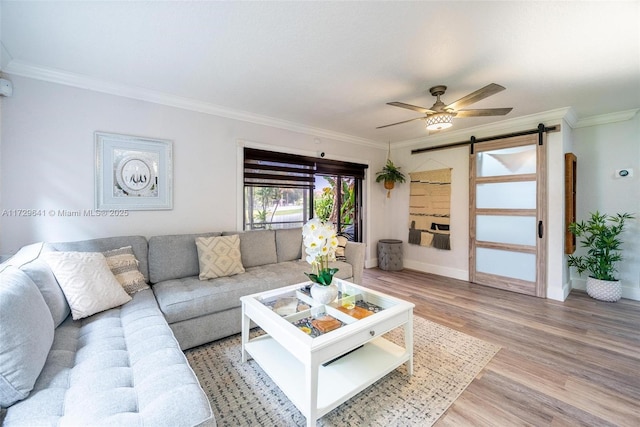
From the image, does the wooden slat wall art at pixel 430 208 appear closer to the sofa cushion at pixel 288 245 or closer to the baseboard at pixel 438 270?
the baseboard at pixel 438 270

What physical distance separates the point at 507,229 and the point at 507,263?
504 millimetres

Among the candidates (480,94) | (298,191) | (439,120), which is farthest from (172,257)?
→ (480,94)

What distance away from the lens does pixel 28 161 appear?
7.58ft

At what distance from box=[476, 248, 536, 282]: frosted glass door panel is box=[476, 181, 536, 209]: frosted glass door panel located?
694 millimetres

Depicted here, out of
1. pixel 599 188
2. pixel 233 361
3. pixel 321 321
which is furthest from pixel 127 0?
pixel 599 188

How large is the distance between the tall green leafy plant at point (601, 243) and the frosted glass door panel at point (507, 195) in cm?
59

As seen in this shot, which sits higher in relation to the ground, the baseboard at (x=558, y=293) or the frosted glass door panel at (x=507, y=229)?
the frosted glass door panel at (x=507, y=229)

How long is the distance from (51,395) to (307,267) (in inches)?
89.2

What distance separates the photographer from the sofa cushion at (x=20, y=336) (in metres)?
0.97

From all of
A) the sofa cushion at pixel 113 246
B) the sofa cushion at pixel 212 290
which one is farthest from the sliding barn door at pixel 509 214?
the sofa cushion at pixel 113 246

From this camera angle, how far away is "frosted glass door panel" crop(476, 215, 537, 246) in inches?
144

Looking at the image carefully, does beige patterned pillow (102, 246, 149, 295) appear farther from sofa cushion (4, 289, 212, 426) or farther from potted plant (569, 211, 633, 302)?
potted plant (569, 211, 633, 302)

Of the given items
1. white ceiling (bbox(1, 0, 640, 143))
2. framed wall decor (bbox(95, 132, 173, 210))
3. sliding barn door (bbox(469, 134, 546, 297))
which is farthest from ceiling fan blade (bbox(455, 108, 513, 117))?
framed wall decor (bbox(95, 132, 173, 210))

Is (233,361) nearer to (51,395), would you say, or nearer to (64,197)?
(51,395)
